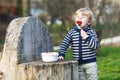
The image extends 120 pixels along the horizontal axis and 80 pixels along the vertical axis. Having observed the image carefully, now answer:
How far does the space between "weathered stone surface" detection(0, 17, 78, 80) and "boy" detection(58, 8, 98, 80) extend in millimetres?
249

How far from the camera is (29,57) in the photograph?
7.41 m

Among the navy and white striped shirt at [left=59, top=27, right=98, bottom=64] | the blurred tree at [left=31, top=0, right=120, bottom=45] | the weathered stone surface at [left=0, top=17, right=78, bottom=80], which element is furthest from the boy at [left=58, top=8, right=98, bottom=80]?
the blurred tree at [left=31, top=0, right=120, bottom=45]

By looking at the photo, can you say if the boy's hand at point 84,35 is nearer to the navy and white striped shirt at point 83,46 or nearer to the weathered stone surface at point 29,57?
the navy and white striped shirt at point 83,46

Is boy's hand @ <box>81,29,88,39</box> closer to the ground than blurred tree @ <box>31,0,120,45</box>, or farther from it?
closer to the ground

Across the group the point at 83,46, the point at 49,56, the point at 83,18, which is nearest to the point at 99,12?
the point at 83,18

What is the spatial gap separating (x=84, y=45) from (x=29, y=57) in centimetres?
81

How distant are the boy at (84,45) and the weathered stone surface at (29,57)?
249mm

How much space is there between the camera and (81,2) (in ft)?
44.9

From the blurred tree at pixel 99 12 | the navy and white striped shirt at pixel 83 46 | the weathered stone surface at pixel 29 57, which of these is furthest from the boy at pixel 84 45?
the blurred tree at pixel 99 12

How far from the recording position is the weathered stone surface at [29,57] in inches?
273

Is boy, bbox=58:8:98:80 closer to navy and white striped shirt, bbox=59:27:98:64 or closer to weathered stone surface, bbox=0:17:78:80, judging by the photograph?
navy and white striped shirt, bbox=59:27:98:64

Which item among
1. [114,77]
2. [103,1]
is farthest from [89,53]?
[103,1]

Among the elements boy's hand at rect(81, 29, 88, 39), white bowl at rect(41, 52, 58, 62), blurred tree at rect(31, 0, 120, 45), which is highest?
blurred tree at rect(31, 0, 120, 45)

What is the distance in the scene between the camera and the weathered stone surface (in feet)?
22.7
